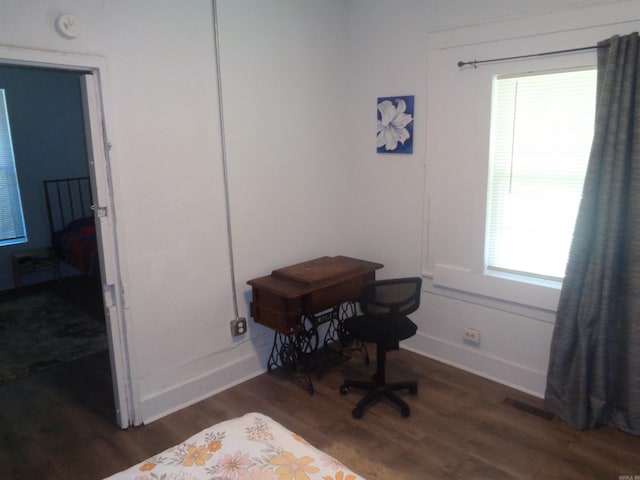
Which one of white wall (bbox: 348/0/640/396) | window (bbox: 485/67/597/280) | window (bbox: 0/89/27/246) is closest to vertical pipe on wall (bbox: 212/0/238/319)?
white wall (bbox: 348/0/640/396)

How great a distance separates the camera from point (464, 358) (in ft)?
10.8

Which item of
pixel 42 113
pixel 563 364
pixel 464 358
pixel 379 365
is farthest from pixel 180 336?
pixel 42 113

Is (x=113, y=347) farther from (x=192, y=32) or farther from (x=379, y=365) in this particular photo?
(x=192, y=32)

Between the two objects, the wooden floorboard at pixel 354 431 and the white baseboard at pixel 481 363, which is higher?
the white baseboard at pixel 481 363

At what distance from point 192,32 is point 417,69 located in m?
1.47

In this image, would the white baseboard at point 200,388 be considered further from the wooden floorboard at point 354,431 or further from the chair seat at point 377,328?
the chair seat at point 377,328

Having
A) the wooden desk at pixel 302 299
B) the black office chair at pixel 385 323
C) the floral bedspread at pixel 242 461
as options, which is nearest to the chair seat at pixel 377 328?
the black office chair at pixel 385 323

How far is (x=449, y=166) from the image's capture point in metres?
3.14

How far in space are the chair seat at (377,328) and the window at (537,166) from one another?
748 millimetres

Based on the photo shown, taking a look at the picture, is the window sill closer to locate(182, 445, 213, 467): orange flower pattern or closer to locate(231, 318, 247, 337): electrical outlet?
locate(231, 318, 247, 337): electrical outlet

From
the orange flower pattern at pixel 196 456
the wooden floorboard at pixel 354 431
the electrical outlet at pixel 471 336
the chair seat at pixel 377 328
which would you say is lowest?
the wooden floorboard at pixel 354 431

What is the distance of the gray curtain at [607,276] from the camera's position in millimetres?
2342

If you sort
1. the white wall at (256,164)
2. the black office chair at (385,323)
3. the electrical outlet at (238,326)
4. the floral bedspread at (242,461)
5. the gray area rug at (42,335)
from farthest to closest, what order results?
the gray area rug at (42,335), the electrical outlet at (238,326), the black office chair at (385,323), the white wall at (256,164), the floral bedspread at (242,461)

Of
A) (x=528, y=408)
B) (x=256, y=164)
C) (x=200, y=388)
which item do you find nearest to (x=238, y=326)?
(x=200, y=388)
